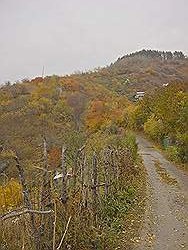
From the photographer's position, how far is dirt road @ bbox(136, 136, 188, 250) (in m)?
10.6

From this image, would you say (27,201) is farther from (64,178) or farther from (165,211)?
(165,211)

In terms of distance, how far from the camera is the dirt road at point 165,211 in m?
10.6

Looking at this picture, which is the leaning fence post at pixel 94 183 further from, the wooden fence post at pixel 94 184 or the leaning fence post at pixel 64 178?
the leaning fence post at pixel 64 178

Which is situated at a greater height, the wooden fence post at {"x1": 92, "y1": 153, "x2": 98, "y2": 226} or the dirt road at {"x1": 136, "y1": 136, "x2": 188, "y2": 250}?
the wooden fence post at {"x1": 92, "y1": 153, "x2": 98, "y2": 226}

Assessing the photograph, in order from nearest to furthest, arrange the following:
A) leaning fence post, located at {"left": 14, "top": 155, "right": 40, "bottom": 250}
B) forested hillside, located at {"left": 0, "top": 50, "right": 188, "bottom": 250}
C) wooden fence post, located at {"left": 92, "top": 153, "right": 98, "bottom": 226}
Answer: leaning fence post, located at {"left": 14, "top": 155, "right": 40, "bottom": 250} → forested hillside, located at {"left": 0, "top": 50, "right": 188, "bottom": 250} → wooden fence post, located at {"left": 92, "top": 153, "right": 98, "bottom": 226}

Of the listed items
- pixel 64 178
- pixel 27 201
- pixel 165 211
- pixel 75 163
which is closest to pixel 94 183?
pixel 75 163

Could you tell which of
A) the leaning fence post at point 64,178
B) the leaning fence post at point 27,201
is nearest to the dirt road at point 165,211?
the leaning fence post at point 64,178

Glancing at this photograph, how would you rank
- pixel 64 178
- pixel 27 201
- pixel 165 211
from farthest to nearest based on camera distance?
pixel 165 211, pixel 64 178, pixel 27 201

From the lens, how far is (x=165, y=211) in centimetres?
1385

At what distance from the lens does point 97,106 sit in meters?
62.5

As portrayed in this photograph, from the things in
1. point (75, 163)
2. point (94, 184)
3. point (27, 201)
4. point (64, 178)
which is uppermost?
point (75, 163)

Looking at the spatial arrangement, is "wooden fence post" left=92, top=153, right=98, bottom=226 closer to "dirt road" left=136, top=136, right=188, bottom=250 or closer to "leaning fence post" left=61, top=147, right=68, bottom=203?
"dirt road" left=136, top=136, right=188, bottom=250

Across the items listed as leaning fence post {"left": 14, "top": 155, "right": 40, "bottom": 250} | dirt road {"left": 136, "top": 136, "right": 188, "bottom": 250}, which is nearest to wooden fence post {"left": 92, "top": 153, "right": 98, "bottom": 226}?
dirt road {"left": 136, "top": 136, "right": 188, "bottom": 250}

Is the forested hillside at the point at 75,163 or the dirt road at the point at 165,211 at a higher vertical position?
the forested hillside at the point at 75,163
